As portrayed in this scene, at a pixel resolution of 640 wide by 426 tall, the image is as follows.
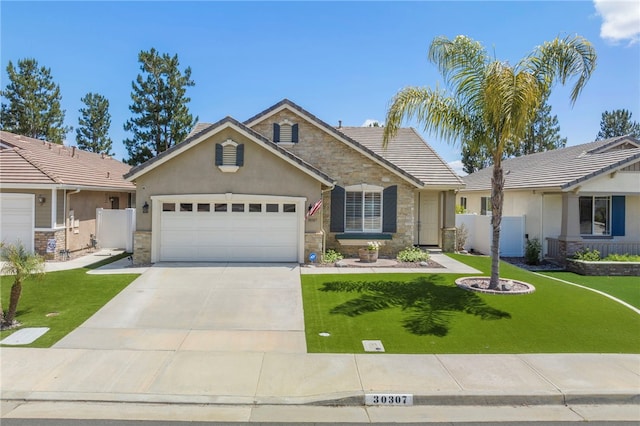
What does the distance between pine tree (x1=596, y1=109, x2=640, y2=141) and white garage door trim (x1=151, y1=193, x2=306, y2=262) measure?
159ft

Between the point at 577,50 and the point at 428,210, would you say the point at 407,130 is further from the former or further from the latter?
the point at 577,50

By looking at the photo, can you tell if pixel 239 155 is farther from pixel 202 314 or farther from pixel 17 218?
pixel 17 218

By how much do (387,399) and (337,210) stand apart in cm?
1162

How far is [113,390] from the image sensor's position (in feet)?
20.7

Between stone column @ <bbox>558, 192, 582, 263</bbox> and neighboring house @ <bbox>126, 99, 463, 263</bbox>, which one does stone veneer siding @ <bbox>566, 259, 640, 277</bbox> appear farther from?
neighboring house @ <bbox>126, 99, 463, 263</bbox>

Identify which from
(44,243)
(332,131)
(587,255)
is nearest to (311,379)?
(332,131)

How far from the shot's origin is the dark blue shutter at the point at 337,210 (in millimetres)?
17484

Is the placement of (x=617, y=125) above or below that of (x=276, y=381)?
above

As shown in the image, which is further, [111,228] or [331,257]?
[111,228]

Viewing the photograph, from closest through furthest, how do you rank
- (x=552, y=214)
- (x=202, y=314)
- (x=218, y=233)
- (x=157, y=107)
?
(x=202, y=314) → (x=218, y=233) → (x=552, y=214) → (x=157, y=107)

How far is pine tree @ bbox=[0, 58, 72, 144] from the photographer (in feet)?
125

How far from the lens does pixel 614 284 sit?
555 inches

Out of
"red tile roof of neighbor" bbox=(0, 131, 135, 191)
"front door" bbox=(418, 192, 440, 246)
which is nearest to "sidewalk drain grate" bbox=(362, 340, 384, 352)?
"front door" bbox=(418, 192, 440, 246)

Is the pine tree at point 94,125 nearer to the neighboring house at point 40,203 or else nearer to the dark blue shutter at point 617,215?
the neighboring house at point 40,203
